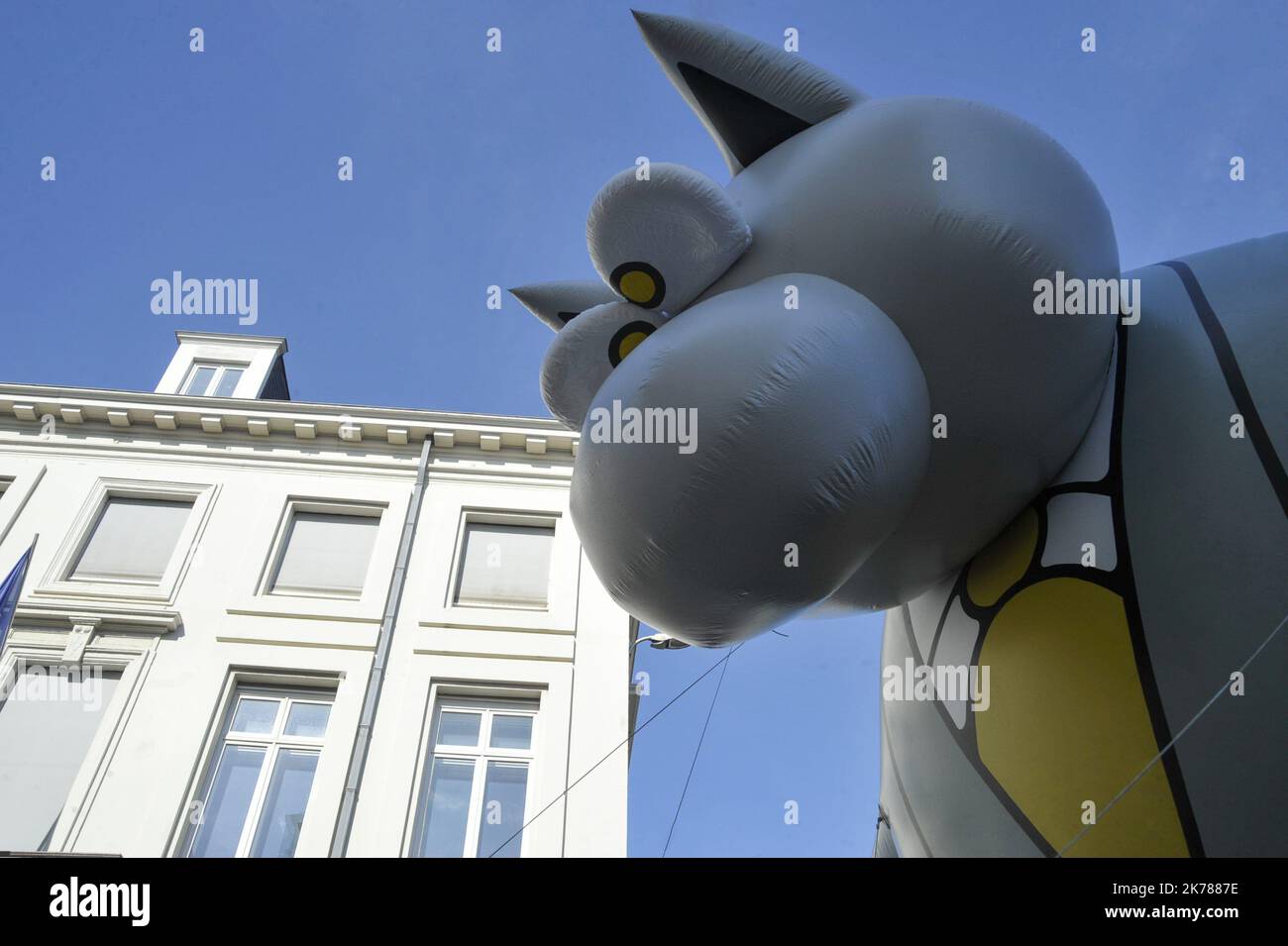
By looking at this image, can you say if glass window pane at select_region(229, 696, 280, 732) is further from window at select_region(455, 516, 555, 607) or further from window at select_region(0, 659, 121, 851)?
window at select_region(455, 516, 555, 607)

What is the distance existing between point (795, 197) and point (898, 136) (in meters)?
0.32

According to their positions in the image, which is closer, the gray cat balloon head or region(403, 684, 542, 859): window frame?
the gray cat balloon head

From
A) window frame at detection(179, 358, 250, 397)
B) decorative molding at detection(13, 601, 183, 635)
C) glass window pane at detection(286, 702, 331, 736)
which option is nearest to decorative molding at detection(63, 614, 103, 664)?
decorative molding at detection(13, 601, 183, 635)

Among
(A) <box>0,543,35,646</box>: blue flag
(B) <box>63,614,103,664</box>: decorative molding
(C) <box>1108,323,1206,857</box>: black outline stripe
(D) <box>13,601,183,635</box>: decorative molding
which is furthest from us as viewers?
(D) <box>13,601,183,635</box>: decorative molding

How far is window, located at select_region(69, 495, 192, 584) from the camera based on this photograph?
11.5 metres

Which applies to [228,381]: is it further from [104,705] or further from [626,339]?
[626,339]

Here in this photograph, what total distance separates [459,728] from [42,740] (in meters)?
4.22

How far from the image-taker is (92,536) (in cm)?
1182

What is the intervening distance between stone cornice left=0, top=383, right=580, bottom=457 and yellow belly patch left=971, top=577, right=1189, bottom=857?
10545 millimetres

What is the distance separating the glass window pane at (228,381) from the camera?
15.0 metres

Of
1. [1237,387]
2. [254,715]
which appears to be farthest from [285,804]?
[1237,387]

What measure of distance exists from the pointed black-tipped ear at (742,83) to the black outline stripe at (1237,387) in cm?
112

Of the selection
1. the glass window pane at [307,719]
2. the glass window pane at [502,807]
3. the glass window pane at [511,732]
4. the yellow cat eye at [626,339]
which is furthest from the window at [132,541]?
the yellow cat eye at [626,339]
